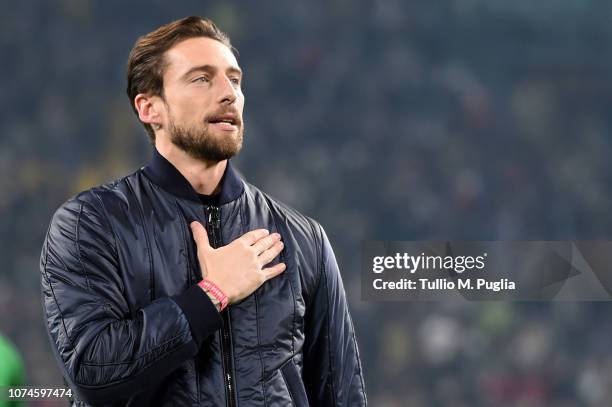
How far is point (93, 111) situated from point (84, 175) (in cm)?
21

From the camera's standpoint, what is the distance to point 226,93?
113 centimetres

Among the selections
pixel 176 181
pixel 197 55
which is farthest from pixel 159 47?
pixel 176 181

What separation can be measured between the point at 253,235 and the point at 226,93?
171 mm

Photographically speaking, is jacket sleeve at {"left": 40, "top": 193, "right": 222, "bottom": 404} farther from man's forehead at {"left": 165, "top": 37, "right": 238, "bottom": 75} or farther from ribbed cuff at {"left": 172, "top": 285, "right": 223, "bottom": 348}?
man's forehead at {"left": 165, "top": 37, "right": 238, "bottom": 75}

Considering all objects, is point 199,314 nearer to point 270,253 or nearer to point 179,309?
point 179,309

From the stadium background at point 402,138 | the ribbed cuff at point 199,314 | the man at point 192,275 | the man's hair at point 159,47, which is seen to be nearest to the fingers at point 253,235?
the man at point 192,275

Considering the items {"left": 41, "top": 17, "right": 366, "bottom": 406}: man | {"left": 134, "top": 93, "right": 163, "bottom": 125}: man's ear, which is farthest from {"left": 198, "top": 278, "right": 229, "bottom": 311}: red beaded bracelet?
{"left": 134, "top": 93, "right": 163, "bottom": 125}: man's ear

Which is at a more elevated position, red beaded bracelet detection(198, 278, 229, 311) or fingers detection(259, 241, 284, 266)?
fingers detection(259, 241, 284, 266)

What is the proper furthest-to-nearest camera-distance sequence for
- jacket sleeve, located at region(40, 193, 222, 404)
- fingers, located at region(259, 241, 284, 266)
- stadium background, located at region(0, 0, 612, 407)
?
stadium background, located at region(0, 0, 612, 407), fingers, located at region(259, 241, 284, 266), jacket sleeve, located at region(40, 193, 222, 404)

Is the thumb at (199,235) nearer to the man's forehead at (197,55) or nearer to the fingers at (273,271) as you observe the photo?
the fingers at (273,271)

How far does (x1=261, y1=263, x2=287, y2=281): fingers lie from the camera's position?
1.10 metres

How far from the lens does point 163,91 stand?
117cm

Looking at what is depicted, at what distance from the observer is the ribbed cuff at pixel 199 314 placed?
101 centimetres

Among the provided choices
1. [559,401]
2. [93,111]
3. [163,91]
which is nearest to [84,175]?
[93,111]
